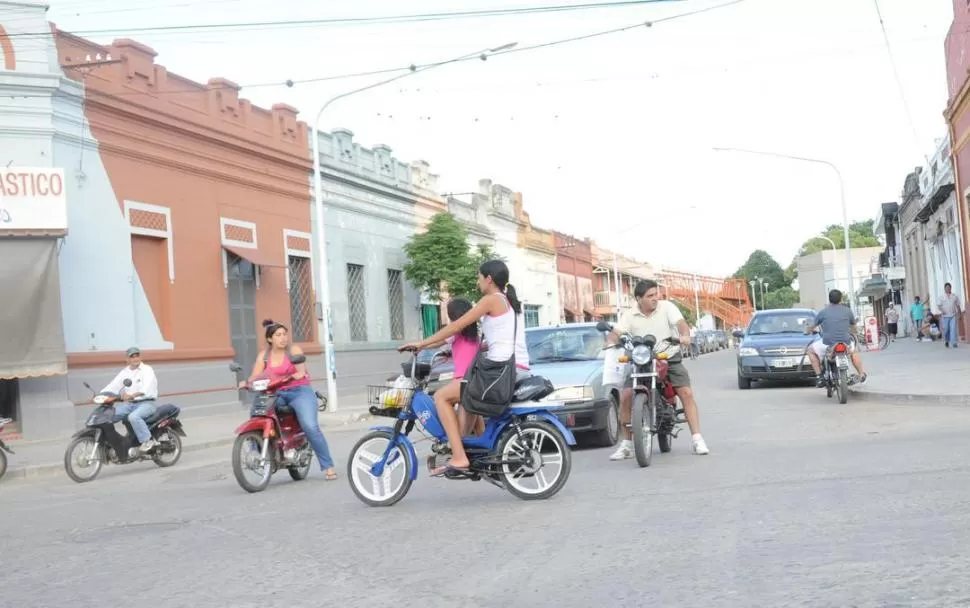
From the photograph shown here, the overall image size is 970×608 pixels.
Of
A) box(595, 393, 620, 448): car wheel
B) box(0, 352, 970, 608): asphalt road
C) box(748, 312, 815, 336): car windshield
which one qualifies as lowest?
box(0, 352, 970, 608): asphalt road

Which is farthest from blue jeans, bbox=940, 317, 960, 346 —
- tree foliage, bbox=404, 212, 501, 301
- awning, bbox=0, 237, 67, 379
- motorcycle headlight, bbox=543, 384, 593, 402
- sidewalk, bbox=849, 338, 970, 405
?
awning, bbox=0, 237, 67, 379

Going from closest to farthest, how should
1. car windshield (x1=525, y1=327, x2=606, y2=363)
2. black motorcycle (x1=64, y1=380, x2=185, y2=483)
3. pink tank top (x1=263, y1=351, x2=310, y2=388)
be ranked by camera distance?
pink tank top (x1=263, y1=351, x2=310, y2=388), black motorcycle (x1=64, y1=380, x2=185, y2=483), car windshield (x1=525, y1=327, x2=606, y2=363)

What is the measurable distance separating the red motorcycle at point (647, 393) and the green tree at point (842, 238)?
11823 centimetres

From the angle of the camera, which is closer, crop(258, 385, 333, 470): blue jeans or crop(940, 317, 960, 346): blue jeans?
crop(258, 385, 333, 470): blue jeans

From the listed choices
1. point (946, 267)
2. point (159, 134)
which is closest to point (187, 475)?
point (159, 134)

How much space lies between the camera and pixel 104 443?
13.6 metres

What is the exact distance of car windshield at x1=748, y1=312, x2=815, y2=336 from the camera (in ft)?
75.5

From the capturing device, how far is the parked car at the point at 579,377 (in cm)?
1245

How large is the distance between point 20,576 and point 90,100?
52.9 feet

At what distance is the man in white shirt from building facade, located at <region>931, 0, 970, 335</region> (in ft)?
72.1

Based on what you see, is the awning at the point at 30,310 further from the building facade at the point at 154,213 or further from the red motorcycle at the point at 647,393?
the red motorcycle at the point at 647,393

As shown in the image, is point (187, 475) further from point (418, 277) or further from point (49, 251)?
point (418, 277)

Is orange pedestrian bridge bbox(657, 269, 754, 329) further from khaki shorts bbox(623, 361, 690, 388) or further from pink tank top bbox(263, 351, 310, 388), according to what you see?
pink tank top bbox(263, 351, 310, 388)

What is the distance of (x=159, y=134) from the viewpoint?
77.0 ft
